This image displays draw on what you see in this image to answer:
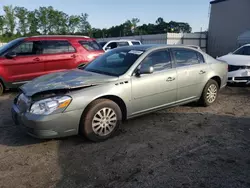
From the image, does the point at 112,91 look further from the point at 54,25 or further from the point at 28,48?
the point at 54,25

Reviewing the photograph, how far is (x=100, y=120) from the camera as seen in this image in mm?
3709

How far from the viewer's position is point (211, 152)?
132 inches

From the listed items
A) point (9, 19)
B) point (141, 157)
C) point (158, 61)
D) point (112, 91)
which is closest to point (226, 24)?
point (158, 61)

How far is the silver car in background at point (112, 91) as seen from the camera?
11.1 feet

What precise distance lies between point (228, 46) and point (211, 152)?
1805cm

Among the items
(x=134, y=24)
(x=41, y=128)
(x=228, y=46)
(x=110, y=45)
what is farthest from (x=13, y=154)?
(x=134, y=24)

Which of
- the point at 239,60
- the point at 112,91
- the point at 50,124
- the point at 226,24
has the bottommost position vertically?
the point at 50,124

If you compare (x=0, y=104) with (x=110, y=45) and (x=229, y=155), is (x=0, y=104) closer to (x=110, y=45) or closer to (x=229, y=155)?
(x=229, y=155)

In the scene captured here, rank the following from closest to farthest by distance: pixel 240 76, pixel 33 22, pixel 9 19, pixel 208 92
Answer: pixel 208 92 → pixel 240 76 → pixel 9 19 → pixel 33 22

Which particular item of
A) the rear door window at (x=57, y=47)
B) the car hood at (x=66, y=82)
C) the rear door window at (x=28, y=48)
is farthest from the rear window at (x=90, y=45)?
the car hood at (x=66, y=82)

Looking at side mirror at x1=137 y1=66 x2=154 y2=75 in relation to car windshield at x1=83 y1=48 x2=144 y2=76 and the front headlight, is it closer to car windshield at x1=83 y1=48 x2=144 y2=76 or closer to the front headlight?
car windshield at x1=83 y1=48 x2=144 y2=76

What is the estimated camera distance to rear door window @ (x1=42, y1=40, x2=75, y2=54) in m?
7.30

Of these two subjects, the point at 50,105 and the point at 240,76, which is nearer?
the point at 50,105

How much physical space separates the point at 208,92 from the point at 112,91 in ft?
8.87
